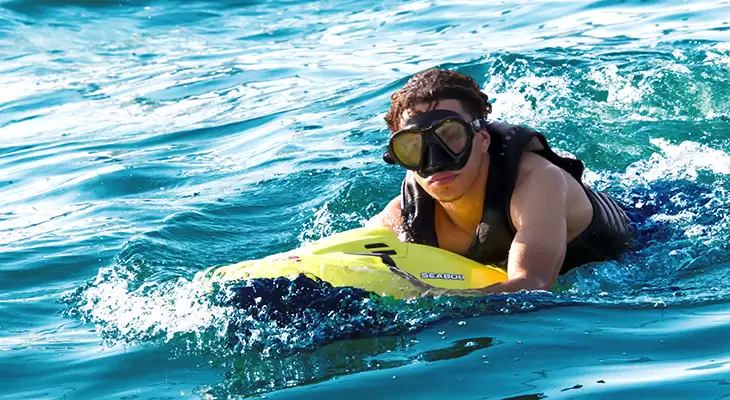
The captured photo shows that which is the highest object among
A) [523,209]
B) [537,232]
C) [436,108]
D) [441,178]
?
[436,108]

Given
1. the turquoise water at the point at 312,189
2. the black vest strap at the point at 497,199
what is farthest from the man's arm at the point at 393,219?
the turquoise water at the point at 312,189

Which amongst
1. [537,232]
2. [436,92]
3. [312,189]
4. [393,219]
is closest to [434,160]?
[436,92]

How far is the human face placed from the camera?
498 centimetres

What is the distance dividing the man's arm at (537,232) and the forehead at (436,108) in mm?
465

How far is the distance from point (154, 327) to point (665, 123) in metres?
5.21

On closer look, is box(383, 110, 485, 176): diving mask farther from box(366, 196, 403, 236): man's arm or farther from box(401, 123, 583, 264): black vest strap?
box(366, 196, 403, 236): man's arm

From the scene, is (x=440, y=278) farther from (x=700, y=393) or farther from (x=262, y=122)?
(x=262, y=122)

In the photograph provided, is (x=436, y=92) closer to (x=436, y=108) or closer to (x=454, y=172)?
(x=436, y=108)

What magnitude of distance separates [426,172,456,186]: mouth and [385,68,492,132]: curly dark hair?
0.95ft

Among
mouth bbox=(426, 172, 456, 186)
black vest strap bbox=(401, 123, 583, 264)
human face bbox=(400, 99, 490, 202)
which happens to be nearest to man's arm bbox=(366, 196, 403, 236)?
black vest strap bbox=(401, 123, 583, 264)

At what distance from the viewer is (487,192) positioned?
5227mm

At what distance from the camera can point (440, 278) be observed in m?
4.91

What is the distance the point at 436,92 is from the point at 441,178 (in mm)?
416

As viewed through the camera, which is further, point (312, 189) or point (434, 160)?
point (312, 189)
